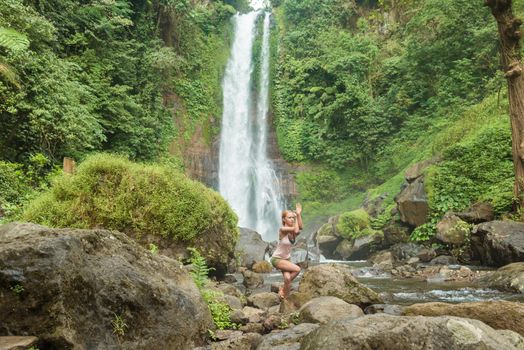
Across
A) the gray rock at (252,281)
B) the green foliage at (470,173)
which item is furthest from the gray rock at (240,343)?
the green foliage at (470,173)

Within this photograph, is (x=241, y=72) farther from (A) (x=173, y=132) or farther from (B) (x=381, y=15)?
(B) (x=381, y=15)

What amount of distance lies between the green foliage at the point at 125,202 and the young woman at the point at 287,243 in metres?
2.69

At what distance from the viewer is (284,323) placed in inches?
205

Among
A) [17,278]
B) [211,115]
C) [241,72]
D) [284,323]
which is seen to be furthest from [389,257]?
[241,72]

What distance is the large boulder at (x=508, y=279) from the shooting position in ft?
24.5

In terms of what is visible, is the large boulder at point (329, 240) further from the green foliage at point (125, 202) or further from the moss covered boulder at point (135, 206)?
the green foliage at point (125, 202)

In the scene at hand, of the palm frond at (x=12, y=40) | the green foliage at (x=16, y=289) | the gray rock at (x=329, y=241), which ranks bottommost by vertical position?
the gray rock at (x=329, y=241)

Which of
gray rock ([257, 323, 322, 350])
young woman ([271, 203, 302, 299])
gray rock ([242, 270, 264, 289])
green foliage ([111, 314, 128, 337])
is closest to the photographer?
green foliage ([111, 314, 128, 337])

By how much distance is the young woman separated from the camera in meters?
6.41

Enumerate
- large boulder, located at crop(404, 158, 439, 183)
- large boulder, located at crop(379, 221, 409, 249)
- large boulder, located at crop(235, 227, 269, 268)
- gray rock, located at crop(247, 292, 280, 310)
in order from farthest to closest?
1. large boulder, located at crop(404, 158, 439, 183)
2. large boulder, located at crop(379, 221, 409, 249)
3. large boulder, located at crop(235, 227, 269, 268)
4. gray rock, located at crop(247, 292, 280, 310)

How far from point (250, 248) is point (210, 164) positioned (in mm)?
12528

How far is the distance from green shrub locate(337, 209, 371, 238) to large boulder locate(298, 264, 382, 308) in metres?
9.89

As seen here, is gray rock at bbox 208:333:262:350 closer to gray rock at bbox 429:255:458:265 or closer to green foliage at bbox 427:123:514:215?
gray rock at bbox 429:255:458:265

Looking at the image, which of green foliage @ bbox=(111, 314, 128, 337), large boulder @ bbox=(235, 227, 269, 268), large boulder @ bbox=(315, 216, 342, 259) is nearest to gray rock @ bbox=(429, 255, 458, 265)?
large boulder @ bbox=(235, 227, 269, 268)
